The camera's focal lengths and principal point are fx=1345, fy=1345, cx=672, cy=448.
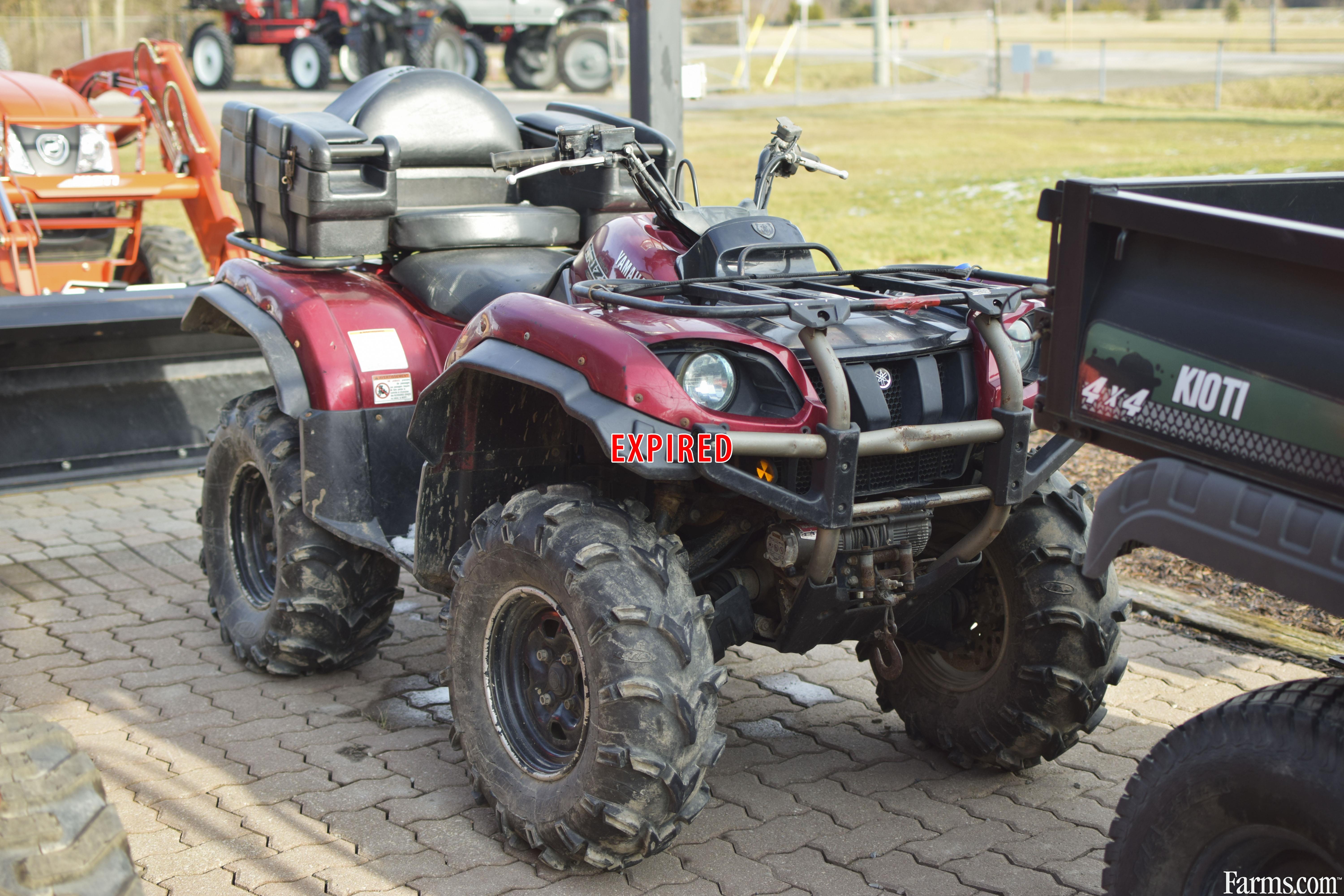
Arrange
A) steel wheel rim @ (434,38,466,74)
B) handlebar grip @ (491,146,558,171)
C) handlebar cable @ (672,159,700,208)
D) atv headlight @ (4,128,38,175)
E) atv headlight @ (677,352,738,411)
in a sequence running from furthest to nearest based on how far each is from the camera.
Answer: steel wheel rim @ (434,38,466,74) < atv headlight @ (4,128,38,175) < handlebar cable @ (672,159,700,208) < handlebar grip @ (491,146,558,171) < atv headlight @ (677,352,738,411)

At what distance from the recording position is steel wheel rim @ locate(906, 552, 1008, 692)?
3.74 meters

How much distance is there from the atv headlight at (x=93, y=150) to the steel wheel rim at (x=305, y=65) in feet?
61.2

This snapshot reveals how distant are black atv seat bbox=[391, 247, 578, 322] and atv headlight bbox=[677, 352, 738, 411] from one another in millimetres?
1295

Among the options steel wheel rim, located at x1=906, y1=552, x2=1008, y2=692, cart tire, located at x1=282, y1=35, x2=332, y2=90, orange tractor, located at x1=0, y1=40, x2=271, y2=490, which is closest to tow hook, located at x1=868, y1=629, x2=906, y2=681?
steel wheel rim, located at x1=906, y1=552, x2=1008, y2=692

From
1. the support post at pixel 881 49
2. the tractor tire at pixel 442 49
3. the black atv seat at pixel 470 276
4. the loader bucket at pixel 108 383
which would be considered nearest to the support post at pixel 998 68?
the support post at pixel 881 49

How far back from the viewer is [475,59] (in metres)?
26.3

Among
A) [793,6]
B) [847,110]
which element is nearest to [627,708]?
[847,110]

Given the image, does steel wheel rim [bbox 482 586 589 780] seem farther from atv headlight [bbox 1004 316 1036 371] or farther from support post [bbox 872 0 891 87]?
support post [bbox 872 0 891 87]

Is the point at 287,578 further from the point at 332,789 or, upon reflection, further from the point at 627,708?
the point at 627,708

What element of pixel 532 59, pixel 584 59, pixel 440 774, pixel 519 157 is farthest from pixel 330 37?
pixel 440 774

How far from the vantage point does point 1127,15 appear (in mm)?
62781

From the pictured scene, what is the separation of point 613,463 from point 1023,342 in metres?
1.09

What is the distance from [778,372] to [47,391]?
4.62 meters

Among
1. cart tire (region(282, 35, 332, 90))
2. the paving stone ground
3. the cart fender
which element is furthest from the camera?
cart tire (region(282, 35, 332, 90))
